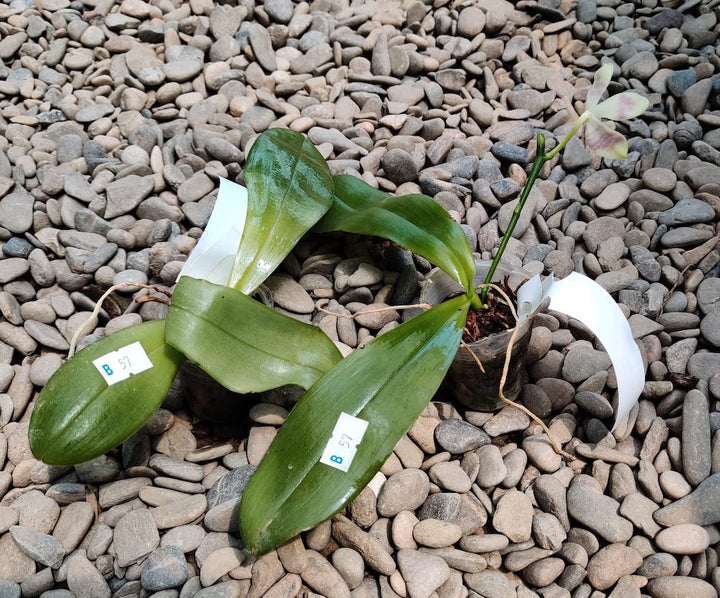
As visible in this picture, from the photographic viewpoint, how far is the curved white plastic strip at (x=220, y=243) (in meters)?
1.37

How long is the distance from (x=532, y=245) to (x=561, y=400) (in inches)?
18.0

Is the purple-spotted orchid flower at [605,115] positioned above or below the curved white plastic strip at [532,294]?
above

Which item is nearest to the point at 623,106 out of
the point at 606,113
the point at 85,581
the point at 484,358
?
the point at 606,113

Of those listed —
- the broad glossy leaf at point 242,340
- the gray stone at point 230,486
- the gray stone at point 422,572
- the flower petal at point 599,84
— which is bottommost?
the gray stone at point 422,572

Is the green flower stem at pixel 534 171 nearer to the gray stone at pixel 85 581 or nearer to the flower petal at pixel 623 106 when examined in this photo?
the flower petal at pixel 623 106

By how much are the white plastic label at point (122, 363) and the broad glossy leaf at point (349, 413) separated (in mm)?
281

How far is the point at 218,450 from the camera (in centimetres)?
128

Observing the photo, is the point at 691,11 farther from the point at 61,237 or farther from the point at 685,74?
the point at 61,237

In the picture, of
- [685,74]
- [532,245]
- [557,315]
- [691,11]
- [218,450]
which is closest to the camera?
[218,450]

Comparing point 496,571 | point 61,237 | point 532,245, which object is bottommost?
point 496,571

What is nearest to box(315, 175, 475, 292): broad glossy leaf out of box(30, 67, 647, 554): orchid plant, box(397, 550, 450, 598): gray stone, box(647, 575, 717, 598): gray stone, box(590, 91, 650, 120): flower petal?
box(30, 67, 647, 554): orchid plant

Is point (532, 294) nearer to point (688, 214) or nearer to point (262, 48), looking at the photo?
point (688, 214)

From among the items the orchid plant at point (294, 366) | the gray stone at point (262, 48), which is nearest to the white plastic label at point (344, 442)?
the orchid plant at point (294, 366)

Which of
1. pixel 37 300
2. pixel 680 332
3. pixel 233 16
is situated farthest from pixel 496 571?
pixel 233 16
